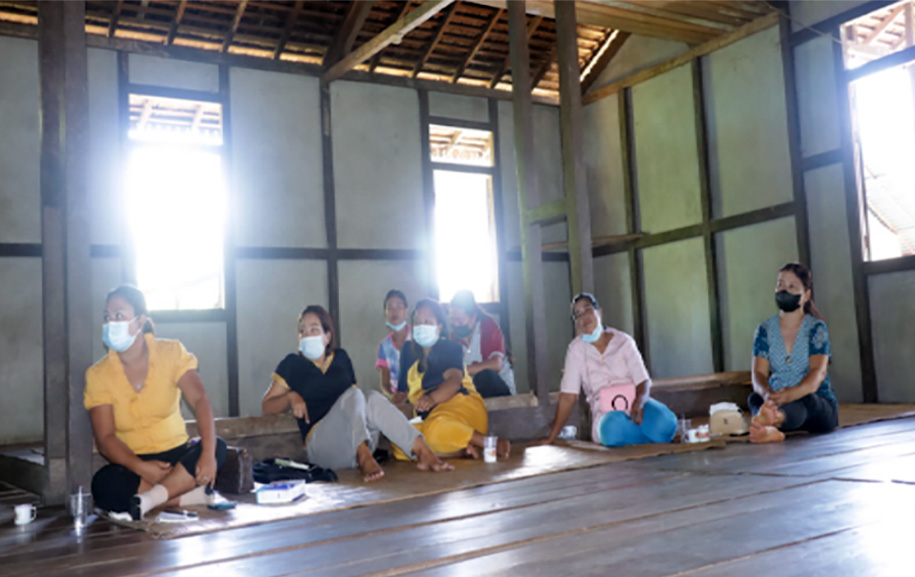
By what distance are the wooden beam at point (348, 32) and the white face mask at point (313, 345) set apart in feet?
16.0

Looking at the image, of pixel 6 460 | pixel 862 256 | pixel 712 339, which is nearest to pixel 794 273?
pixel 862 256

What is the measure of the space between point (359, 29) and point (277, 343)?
329 cm

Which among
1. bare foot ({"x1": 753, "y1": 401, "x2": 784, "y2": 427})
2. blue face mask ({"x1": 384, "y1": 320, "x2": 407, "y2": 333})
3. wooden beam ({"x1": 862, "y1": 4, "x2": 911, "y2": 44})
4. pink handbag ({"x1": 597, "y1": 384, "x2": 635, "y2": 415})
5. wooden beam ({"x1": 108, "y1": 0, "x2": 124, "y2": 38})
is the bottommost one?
bare foot ({"x1": 753, "y1": 401, "x2": 784, "y2": 427})

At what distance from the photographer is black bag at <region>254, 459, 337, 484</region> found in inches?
149

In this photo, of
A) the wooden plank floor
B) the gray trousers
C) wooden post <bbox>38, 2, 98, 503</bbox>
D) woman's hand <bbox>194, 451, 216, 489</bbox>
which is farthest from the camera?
the gray trousers

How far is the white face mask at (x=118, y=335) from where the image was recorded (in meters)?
3.27

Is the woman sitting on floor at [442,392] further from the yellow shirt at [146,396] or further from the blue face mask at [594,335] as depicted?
the yellow shirt at [146,396]

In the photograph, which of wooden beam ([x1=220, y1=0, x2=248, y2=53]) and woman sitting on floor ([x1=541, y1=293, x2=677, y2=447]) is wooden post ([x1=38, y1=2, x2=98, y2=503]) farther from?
wooden beam ([x1=220, y1=0, x2=248, y2=53])

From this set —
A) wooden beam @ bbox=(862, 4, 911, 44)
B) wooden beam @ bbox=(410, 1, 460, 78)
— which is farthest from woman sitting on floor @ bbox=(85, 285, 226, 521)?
wooden beam @ bbox=(862, 4, 911, 44)

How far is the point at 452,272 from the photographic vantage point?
935cm

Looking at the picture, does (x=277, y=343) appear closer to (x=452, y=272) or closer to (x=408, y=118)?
(x=452, y=272)

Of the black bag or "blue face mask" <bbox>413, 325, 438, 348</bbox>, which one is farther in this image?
"blue face mask" <bbox>413, 325, 438, 348</bbox>

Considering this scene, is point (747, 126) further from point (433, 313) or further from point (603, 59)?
point (433, 313)

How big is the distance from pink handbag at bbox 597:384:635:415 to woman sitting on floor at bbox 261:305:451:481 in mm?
1150
